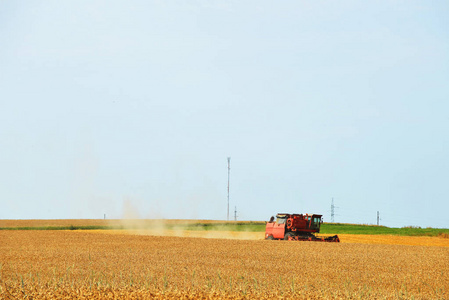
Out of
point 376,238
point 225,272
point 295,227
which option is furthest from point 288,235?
point 225,272

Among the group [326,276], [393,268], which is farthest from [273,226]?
[326,276]

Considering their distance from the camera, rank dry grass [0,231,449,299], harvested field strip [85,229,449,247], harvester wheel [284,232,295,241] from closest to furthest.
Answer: dry grass [0,231,449,299] < harvester wheel [284,232,295,241] < harvested field strip [85,229,449,247]

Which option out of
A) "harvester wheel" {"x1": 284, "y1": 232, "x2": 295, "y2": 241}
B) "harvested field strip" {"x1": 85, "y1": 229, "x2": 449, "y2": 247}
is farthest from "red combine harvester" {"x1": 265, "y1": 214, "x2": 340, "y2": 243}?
"harvested field strip" {"x1": 85, "y1": 229, "x2": 449, "y2": 247}

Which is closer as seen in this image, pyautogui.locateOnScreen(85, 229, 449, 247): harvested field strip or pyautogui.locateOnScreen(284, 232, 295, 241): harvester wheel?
pyautogui.locateOnScreen(284, 232, 295, 241): harvester wheel

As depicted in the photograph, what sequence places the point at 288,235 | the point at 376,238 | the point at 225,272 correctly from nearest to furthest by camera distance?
the point at 225,272
the point at 288,235
the point at 376,238

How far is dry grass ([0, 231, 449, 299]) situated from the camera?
538 inches

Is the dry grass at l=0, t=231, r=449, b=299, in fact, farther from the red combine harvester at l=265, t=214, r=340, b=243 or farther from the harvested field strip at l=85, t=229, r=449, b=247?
the harvested field strip at l=85, t=229, r=449, b=247

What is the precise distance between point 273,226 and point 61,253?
57.2 ft

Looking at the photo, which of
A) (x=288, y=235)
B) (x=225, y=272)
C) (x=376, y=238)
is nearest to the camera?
(x=225, y=272)

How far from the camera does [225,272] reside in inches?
770

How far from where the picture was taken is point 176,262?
75.4 feet

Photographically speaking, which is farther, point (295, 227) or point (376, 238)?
point (376, 238)

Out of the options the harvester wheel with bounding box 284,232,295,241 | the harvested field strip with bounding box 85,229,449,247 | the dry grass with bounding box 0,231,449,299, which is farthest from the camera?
the harvested field strip with bounding box 85,229,449,247

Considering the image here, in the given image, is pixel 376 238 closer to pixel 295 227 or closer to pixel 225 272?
pixel 295 227
